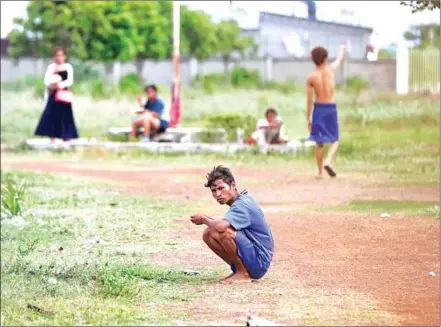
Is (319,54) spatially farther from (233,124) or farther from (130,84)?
(130,84)

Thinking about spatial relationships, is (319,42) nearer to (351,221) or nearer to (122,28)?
(351,221)

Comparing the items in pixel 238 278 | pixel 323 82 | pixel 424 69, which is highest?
pixel 323 82

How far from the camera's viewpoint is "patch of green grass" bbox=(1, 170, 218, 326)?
567cm

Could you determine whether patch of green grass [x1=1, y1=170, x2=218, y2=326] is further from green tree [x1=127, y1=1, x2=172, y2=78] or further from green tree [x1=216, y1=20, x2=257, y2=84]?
green tree [x1=127, y1=1, x2=172, y2=78]

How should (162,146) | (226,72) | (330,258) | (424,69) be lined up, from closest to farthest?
(330,258) → (162,146) → (424,69) → (226,72)

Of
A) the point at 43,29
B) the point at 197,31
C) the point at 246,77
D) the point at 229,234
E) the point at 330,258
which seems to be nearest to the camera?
the point at 229,234

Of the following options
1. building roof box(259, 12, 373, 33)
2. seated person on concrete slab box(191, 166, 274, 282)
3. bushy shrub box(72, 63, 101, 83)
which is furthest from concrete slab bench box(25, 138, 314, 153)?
bushy shrub box(72, 63, 101, 83)

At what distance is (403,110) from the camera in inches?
800

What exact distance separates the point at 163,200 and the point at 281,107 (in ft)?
41.3

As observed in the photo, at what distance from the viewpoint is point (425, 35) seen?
2262 cm

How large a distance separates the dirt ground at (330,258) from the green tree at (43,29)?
1584cm

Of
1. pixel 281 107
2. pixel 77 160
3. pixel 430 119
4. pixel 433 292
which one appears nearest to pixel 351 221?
pixel 433 292

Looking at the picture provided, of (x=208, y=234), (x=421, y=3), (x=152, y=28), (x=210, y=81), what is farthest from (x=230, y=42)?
(x=208, y=234)

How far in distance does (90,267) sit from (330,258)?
4.05ft
